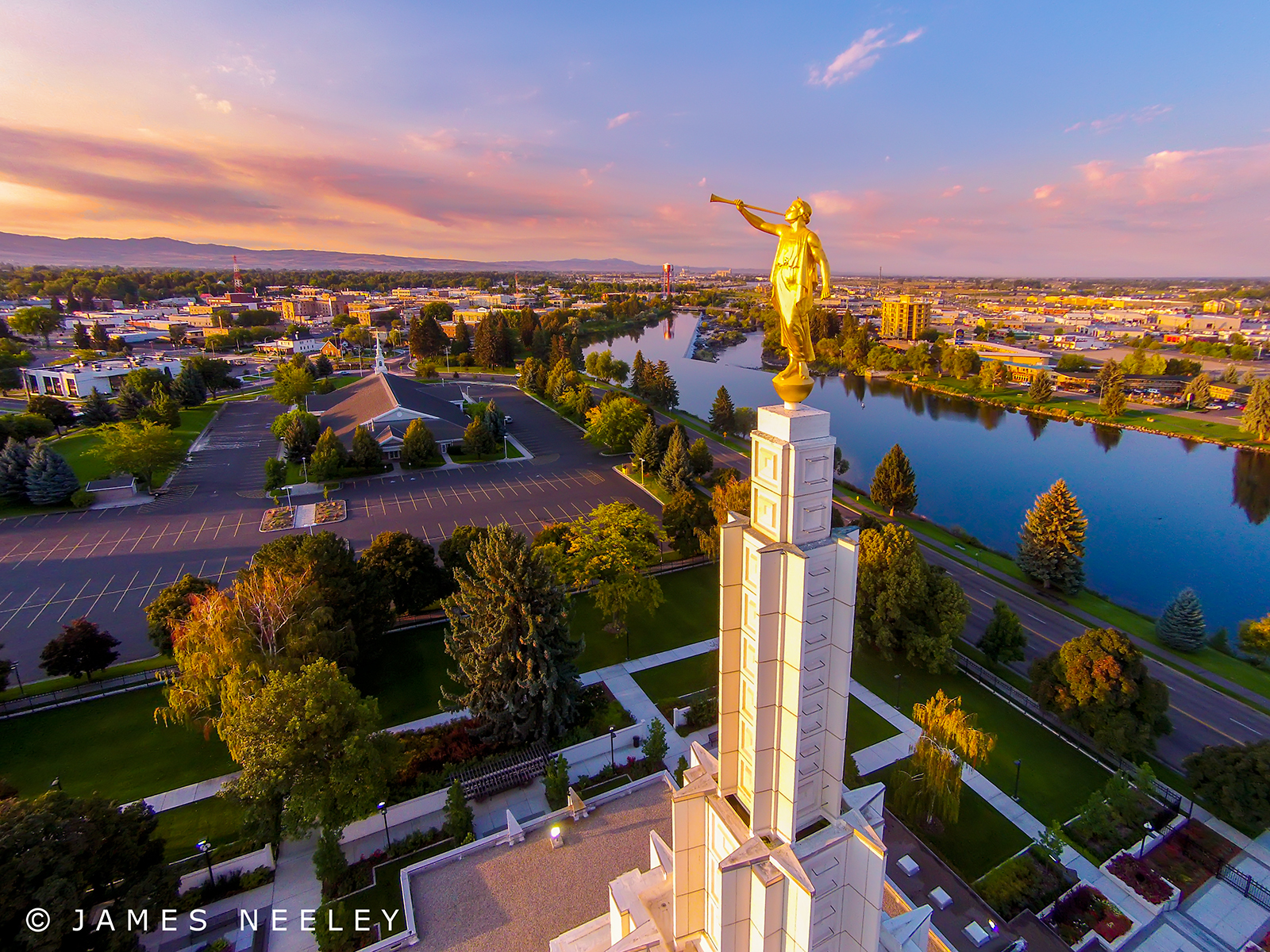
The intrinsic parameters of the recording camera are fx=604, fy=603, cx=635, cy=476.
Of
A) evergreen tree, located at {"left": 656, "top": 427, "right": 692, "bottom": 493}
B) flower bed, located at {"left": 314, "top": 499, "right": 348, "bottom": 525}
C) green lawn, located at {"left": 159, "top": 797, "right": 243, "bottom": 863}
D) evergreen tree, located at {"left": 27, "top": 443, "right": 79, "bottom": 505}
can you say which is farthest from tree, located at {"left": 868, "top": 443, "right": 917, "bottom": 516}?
evergreen tree, located at {"left": 27, "top": 443, "right": 79, "bottom": 505}

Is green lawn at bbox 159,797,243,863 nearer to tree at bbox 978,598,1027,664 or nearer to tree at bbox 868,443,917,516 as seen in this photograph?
tree at bbox 978,598,1027,664

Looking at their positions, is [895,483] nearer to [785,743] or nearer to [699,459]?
[699,459]

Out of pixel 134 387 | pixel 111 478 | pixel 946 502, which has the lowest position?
pixel 946 502

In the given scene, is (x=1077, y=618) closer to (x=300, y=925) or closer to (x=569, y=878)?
(x=569, y=878)

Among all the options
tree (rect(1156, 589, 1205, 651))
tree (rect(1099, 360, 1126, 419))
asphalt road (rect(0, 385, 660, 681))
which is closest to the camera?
tree (rect(1156, 589, 1205, 651))

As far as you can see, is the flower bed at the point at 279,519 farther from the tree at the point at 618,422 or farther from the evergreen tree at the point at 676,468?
the evergreen tree at the point at 676,468

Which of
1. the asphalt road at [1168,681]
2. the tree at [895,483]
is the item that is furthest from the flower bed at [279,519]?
the asphalt road at [1168,681]

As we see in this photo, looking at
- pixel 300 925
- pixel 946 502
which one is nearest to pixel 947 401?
pixel 946 502
